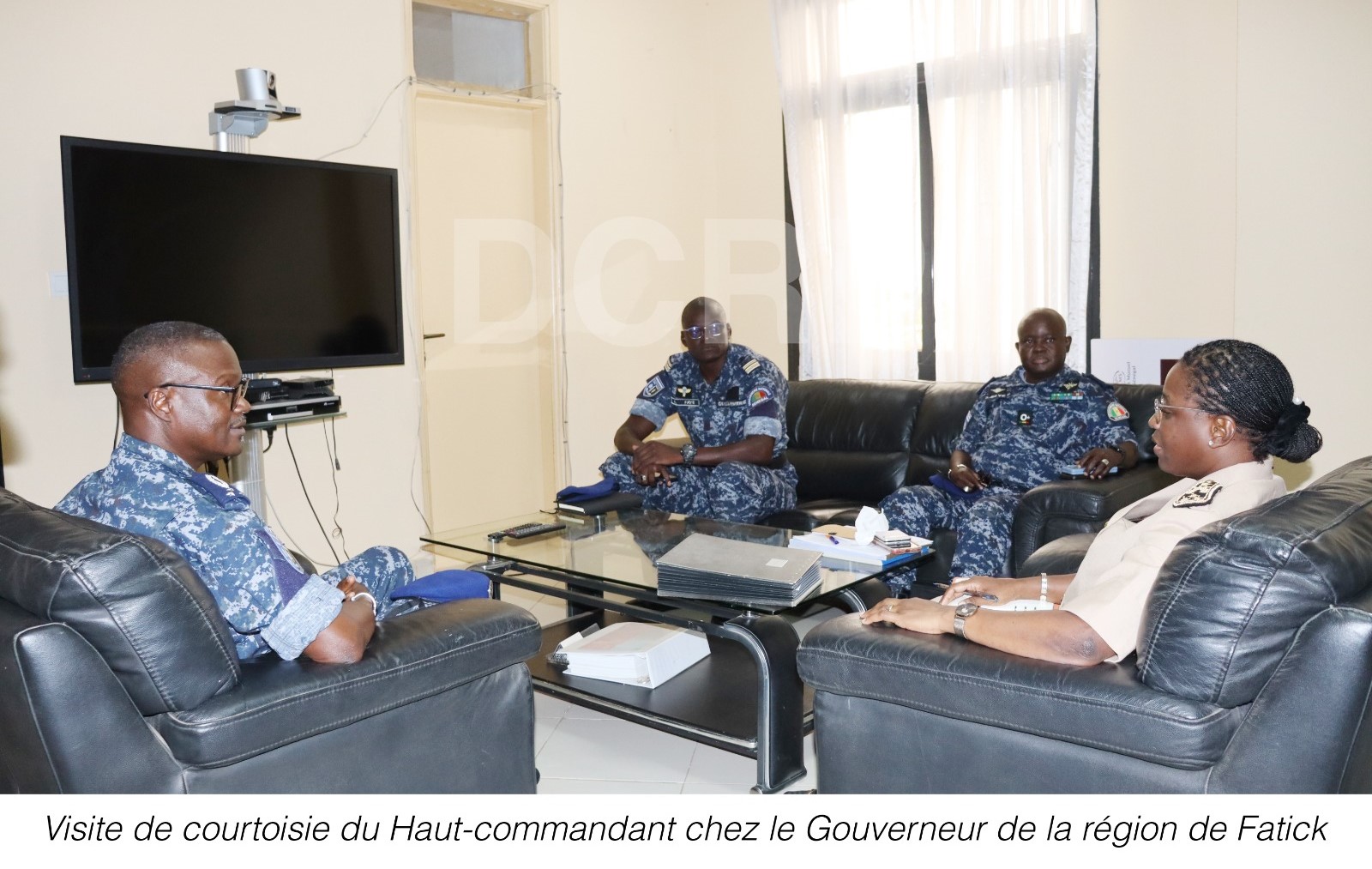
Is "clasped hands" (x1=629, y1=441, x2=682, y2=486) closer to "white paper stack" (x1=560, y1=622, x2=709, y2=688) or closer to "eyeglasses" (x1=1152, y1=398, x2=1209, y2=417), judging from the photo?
"white paper stack" (x1=560, y1=622, x2=709, y2=688)

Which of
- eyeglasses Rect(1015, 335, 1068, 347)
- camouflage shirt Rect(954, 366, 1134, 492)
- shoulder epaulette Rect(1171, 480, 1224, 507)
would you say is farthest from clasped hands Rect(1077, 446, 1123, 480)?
shoulder epaulette Rect(1171, 480, 1224, 507)

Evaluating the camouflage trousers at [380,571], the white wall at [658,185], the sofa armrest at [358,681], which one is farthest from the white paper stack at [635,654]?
the white wall at [658,185]

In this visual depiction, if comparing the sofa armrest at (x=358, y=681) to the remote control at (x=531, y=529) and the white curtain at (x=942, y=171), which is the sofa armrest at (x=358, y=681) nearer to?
the remote control at (x=531, y=529)

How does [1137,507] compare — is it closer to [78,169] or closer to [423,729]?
[423,729]

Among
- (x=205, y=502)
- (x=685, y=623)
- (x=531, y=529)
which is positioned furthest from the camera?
(x=531, y=529)

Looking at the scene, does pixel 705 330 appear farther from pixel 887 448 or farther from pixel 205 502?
pixel 205 502

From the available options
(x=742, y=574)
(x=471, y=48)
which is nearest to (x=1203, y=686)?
(x=742, y=574)

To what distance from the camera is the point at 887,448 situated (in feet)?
14.0

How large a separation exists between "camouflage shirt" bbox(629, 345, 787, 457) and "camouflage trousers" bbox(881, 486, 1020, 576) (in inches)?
23.8

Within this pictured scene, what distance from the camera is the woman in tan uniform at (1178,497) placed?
1659 mm

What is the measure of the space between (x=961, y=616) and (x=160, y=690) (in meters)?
1.27

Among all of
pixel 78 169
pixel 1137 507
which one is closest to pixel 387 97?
pixel 78 169

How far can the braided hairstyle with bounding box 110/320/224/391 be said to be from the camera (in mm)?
1858

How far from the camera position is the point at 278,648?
1771 mm
